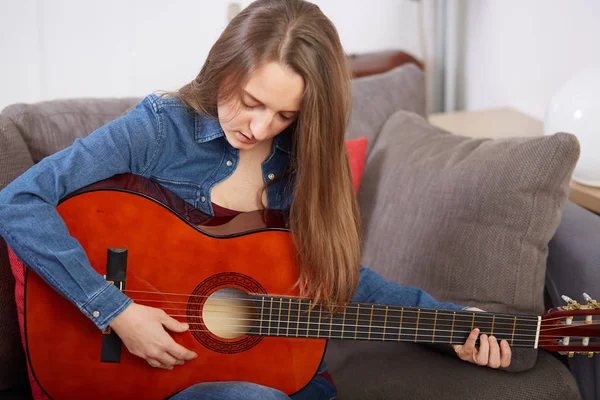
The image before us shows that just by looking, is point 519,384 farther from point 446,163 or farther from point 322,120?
point 322,120

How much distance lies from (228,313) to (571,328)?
2.15 ft

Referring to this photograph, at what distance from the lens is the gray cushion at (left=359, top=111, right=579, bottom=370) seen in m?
1.51

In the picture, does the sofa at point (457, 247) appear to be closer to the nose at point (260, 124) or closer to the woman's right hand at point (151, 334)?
the woman's right hand at point (151, 334)

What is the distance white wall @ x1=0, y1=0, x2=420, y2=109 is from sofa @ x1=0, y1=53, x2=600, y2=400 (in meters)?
0.82

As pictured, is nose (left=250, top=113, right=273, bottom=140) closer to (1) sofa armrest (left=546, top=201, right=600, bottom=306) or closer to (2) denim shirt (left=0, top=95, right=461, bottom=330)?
(2) denim shirt (left=0, top=95, right=461, bottom=330)

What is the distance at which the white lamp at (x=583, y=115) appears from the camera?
171 cm

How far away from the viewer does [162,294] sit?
1.25 meters

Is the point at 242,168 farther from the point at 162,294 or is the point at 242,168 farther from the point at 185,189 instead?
the point at 162,294

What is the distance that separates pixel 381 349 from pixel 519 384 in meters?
0.30

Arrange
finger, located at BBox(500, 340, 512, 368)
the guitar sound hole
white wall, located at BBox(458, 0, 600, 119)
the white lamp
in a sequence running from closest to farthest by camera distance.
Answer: the guitar sound hole, finger, located at BBox(500, 340, 512, 368), the white lamp, white wall, located at BBox(458, 0, 600, 119)

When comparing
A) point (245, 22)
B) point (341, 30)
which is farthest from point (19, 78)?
point (245, 22)

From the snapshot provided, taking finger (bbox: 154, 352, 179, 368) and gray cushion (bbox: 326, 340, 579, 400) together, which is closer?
finger (bbox: 154, 352, 179, 368)

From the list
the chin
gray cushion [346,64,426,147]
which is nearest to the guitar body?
the chin

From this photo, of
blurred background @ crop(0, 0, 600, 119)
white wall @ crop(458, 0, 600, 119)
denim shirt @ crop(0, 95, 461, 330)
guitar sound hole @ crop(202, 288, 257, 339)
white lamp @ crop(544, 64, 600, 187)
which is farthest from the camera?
blurred background @ crop(0, 0, 600, 119)
